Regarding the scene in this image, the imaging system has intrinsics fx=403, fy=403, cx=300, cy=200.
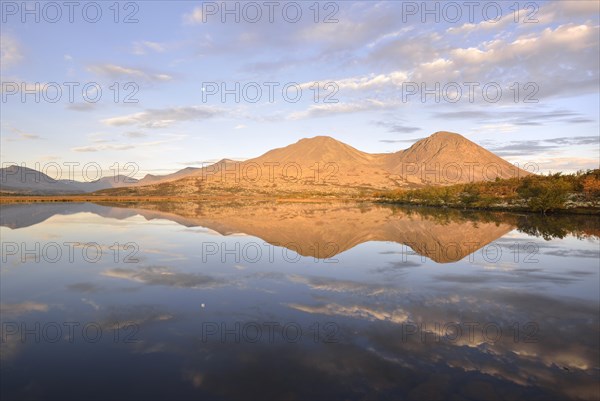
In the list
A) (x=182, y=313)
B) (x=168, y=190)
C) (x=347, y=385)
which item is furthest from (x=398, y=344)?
(x=168, y=190)

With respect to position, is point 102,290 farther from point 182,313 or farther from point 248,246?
point 248,246

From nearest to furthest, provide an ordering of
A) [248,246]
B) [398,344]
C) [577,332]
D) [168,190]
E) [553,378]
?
[553,378] < [398,344] < [577,332] < [248,246] < [168,190]

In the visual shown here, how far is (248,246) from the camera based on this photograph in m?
25.3

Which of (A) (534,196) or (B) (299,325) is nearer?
(B) (299,325)

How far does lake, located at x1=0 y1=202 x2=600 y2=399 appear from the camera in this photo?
741cm

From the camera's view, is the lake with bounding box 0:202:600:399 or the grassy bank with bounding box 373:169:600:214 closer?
the lake with bounding box 0:202:600:399

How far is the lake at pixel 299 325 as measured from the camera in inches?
292

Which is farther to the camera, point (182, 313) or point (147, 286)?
point (147, 286)

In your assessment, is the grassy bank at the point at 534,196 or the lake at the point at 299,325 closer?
the lake at the point at 299,325

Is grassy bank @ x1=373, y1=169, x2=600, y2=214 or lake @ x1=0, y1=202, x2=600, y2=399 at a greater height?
grassy bank @ x1=373, y1=169, x2=600, y2=214

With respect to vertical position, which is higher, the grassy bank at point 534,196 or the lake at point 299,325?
the grassy bank at point 534,196

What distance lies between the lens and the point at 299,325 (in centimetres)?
1061

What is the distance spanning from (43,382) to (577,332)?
1197 centimetres

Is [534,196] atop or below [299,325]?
atop
